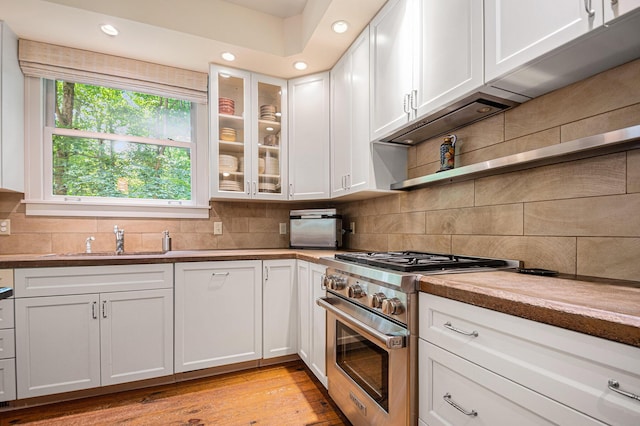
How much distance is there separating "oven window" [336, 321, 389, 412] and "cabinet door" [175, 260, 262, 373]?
0.87 metres

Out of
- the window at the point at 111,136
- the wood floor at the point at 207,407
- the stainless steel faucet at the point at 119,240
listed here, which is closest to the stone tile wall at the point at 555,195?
Result: the wood floor at the point at 207,407

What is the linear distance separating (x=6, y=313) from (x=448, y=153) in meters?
2.74

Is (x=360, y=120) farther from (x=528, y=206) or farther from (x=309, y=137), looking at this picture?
(x=528, y=206)

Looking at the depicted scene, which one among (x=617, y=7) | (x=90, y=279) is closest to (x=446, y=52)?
(x=617, y=7)

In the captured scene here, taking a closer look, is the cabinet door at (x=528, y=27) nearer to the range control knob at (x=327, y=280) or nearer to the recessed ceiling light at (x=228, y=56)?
the range control knob at (x=327, y=280)

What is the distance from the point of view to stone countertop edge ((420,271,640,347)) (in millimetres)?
613

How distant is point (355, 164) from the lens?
2266 mm

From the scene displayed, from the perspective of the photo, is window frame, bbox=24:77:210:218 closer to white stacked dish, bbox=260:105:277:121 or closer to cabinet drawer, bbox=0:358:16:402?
white stacked dish, bbox=260:105:277:121

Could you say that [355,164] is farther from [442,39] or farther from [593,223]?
[593,223]

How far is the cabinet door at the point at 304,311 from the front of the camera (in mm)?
2193

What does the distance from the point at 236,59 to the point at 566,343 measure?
271 cm

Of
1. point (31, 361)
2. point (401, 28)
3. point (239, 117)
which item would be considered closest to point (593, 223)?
point (401, 28)

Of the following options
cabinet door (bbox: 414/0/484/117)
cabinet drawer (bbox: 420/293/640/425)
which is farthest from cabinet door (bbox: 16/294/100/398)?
cabinet door (bbox: 414/0/484/117)

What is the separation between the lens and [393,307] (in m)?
1.20
